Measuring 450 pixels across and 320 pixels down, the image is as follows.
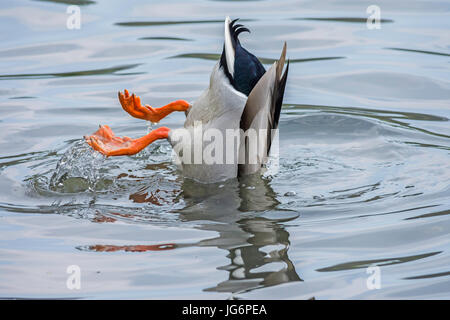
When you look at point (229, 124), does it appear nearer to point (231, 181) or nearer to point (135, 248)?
point (231, 181)

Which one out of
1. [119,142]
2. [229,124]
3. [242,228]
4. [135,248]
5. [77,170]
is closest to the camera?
[135,248]

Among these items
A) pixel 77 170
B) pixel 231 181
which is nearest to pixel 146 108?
pixel 77 170

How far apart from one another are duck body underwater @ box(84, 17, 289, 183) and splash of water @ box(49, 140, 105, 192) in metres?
0.26

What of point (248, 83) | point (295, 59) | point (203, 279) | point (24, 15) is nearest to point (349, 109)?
point (295, 59)

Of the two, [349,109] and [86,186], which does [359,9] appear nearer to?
[349,109]

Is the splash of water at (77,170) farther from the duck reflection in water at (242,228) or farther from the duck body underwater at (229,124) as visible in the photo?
the duck reflection in water at (242,228)

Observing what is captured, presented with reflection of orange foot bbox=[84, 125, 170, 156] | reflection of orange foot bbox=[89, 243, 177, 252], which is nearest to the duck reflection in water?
reflection of orange foot bbox=[89, 243, 177, 252]

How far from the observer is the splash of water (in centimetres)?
505

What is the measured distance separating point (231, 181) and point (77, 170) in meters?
1.00

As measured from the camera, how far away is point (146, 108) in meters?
5.39

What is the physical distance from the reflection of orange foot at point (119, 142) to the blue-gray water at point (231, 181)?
0.26 metres

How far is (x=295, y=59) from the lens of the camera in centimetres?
785

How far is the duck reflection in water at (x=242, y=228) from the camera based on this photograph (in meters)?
3.79

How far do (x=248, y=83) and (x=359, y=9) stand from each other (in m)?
4.56
